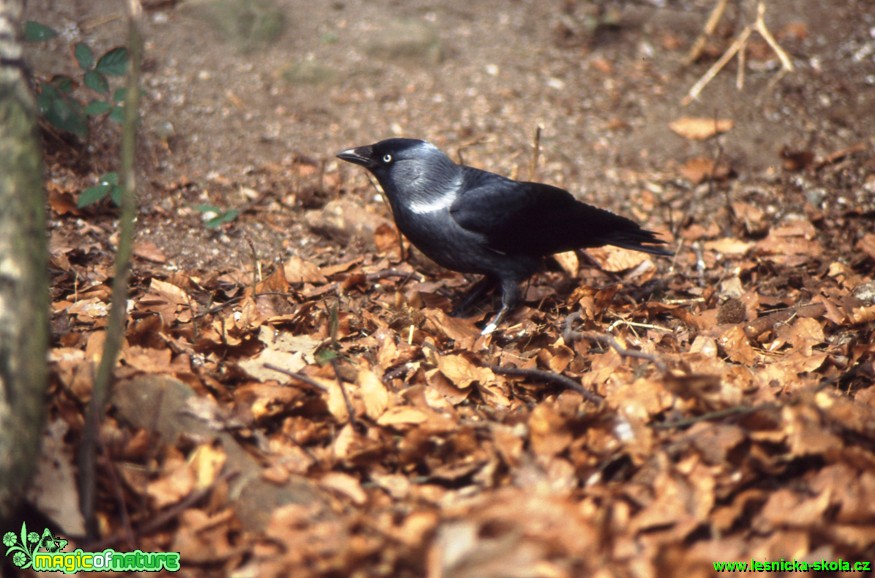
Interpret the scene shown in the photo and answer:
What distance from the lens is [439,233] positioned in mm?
4230

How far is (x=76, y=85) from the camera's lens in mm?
4637

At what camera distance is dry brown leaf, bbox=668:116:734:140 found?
6141 mm

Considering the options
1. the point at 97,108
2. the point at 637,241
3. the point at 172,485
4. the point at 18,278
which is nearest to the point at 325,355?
the point at 172,485

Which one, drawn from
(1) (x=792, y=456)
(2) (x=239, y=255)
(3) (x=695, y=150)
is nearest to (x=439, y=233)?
(2) (x=239, y=255)

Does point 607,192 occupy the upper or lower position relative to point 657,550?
lower

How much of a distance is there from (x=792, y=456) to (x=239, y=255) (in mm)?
3304

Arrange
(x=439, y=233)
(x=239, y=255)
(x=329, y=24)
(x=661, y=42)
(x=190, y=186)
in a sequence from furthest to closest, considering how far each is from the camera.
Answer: (x=661, y=42) → (x=329, y=24) → (x=190, y=186) → (x=239, y=255) → (x=439, y=233)

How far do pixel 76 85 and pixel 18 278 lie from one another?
2969 mm

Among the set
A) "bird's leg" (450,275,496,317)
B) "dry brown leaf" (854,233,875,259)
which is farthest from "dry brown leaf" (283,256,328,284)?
"dry brown leaf" (854,233,875,259)

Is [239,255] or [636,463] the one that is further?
[239,255]

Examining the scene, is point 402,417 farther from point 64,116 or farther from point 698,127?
point 698,127

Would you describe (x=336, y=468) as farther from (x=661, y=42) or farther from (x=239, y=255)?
(x=661, y=42)

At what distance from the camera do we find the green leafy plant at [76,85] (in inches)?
172

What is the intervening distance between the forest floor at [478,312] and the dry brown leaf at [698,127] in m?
0.03
